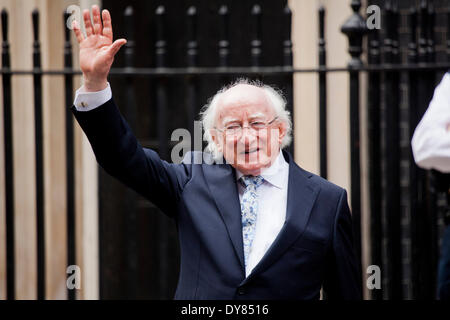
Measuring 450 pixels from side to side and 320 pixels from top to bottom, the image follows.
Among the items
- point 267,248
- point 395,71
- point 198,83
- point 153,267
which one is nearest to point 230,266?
point 267,248

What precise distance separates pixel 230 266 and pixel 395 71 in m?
2.05

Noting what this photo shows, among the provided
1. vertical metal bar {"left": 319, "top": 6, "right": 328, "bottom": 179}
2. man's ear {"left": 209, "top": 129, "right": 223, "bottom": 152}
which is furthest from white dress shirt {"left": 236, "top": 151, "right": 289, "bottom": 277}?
vertical metal bar {"left": 319, "top": 6, "right": 328, "bottom": 179}

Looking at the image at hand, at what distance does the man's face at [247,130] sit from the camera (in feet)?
8.47

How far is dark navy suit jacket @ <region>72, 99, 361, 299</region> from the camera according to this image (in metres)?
2.54

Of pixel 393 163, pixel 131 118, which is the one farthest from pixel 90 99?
pixel 393 163

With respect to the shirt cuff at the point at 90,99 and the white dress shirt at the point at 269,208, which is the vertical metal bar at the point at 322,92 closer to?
the white dress shirt at the point at 269,208

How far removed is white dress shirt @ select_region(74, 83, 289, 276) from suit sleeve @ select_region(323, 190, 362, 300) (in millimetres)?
228

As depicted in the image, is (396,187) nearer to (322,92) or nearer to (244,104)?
(322,92)

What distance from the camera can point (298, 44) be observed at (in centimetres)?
537

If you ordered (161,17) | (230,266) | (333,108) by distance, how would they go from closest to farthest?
(230,266) < (161,17) < (333,108)

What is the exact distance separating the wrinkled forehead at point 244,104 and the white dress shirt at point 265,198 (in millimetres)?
213

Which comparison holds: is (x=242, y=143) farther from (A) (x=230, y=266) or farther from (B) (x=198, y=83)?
(B) (x=198, y=83)

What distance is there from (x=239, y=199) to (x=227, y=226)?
13 cm

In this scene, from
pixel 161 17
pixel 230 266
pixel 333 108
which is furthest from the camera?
pixel 333 108
